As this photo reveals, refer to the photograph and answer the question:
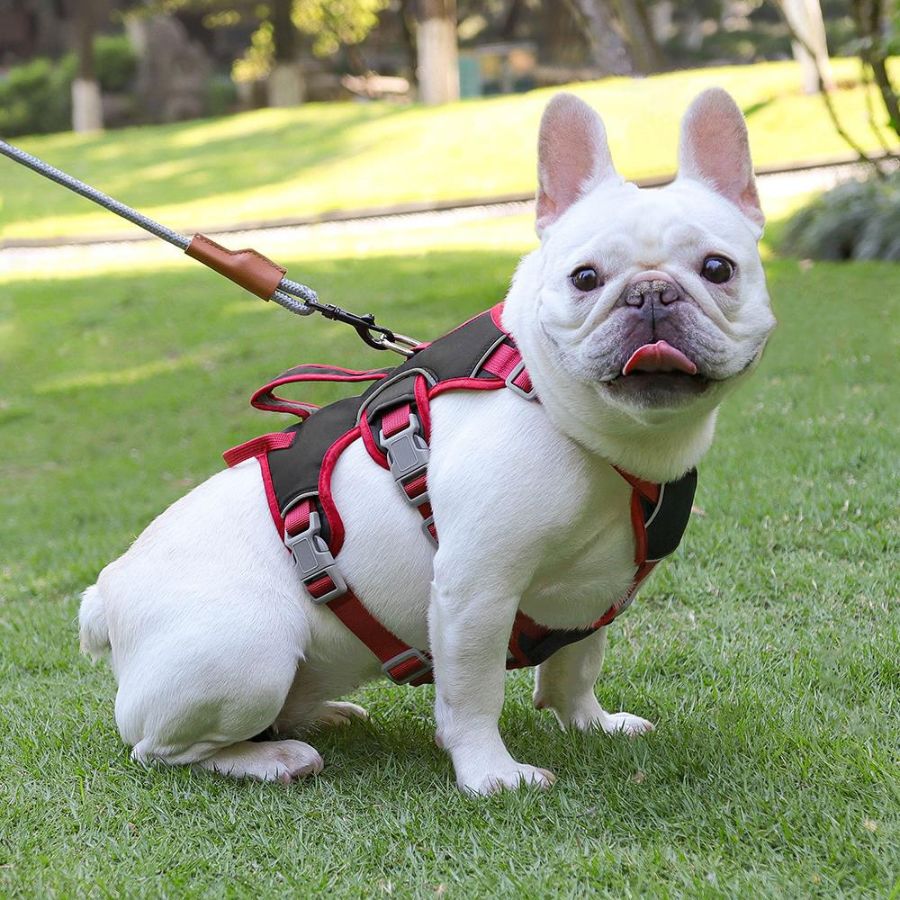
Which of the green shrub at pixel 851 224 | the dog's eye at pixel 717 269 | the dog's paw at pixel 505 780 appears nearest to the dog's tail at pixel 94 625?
the dog's paw at pixel 505 780

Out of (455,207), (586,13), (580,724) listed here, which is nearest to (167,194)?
(455,207)

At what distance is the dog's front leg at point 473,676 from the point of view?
9.87ft

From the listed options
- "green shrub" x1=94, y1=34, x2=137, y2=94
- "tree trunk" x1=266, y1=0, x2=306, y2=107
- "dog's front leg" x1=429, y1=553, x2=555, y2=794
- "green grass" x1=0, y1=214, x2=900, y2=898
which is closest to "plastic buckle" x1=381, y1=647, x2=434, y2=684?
"dog's front leg" x1=429, y1=553, x2=555, y2=794

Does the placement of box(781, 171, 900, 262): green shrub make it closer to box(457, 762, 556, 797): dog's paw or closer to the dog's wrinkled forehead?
the dog's wrinkled forehead

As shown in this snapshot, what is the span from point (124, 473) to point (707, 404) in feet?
18.6

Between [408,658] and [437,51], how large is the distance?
24.1 metres

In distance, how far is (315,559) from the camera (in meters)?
3.23

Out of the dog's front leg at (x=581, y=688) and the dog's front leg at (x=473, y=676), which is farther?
the dog's front leg at (x=581, y=688)

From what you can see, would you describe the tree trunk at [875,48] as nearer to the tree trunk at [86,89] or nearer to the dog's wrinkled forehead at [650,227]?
the dog's wrinkled forehead at [650,227]

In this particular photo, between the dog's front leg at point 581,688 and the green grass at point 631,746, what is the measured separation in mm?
103

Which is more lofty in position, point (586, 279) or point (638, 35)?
point (638, 35)

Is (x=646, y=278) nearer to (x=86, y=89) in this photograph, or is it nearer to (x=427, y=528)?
(x=427, y=528)

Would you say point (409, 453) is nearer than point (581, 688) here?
Yes

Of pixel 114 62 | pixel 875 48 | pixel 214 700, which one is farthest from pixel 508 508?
pixel 114 62
